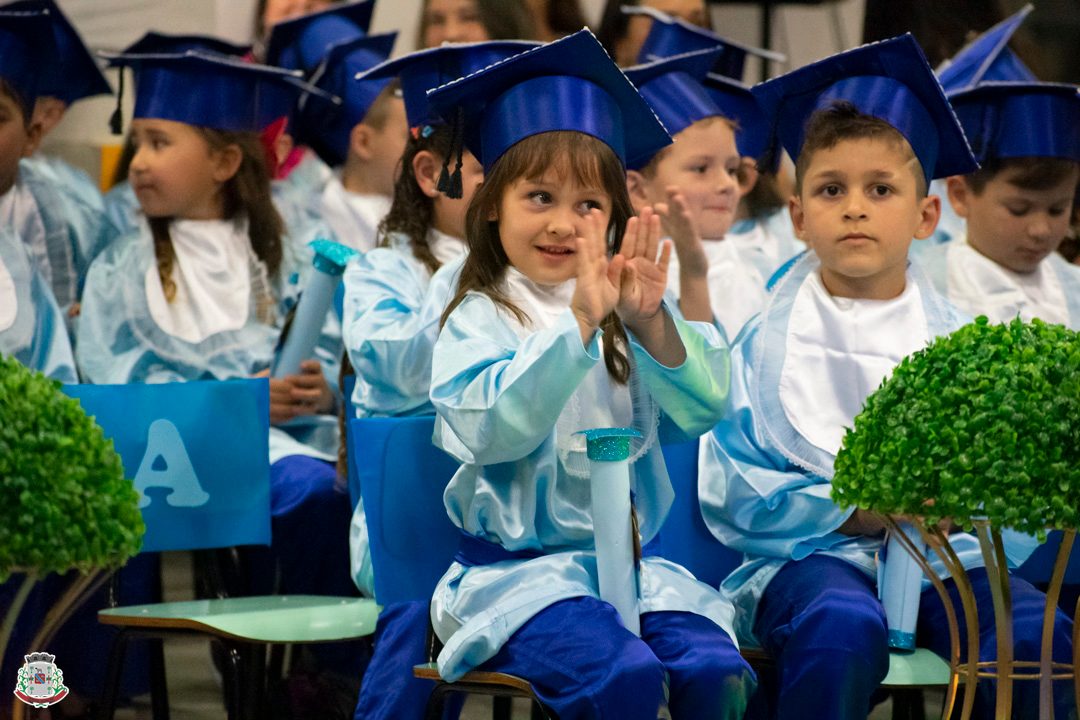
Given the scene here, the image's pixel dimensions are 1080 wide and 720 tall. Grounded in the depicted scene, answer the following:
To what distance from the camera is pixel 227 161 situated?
14.4 feet

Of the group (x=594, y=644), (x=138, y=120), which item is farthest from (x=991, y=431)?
(x=138, y=120)

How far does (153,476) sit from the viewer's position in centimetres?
325

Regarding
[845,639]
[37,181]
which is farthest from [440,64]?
[37,181]

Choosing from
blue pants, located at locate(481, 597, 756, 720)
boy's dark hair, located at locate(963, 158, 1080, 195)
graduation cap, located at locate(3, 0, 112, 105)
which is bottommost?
blue pants, located at locate(481, 597, 756, 720)

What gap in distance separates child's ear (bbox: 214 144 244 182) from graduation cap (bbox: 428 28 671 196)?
1629mm

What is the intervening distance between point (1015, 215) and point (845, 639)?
1.71 metres

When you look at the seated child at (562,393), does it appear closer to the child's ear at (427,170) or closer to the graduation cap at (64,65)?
the child's ear at (427,170)

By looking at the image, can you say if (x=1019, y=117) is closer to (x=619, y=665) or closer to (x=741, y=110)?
(x=741, y=110)

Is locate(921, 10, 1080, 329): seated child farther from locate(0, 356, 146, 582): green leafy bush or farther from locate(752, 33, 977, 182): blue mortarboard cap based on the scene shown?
locate(0, 356, 146, 582): green leafy bush

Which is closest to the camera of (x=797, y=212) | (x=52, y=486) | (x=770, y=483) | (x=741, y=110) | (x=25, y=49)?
(x=52, y=486)

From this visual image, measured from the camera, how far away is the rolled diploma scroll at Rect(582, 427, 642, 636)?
2449 mm

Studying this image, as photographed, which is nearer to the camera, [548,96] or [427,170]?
[548,96]

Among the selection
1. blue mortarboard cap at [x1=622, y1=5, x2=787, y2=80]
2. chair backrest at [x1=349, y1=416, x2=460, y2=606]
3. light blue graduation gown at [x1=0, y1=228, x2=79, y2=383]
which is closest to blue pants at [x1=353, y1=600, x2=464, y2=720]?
chair backrest at [x1=349, y1=416, x2=460, y2=606]

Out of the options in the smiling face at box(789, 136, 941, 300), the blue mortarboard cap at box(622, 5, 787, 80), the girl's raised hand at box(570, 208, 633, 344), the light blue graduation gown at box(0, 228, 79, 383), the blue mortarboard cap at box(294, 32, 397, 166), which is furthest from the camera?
the blue mortarboard cap at box(294, 32, 397, 166)
